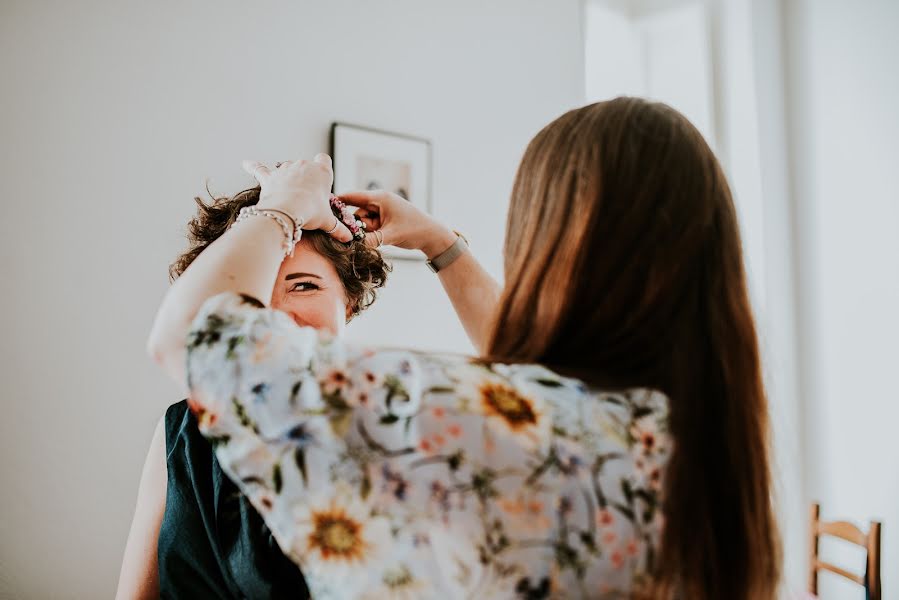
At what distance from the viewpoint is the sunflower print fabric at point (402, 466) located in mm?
609

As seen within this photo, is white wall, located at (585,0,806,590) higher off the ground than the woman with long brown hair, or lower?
higher

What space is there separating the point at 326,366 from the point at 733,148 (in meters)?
3.20

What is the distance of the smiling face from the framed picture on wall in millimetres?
986

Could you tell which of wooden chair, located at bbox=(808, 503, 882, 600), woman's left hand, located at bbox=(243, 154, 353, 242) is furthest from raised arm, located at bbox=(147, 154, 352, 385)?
wooden chair, located at bbox=(808, 503, 882, 600)

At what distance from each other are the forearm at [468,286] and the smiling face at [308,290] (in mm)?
200

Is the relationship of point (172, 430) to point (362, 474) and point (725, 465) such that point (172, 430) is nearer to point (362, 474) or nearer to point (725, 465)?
point (362, 474)

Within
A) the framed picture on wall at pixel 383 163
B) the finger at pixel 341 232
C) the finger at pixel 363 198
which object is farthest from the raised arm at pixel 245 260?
the framed picture on wall at pixel 383 163

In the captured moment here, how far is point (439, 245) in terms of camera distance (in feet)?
4.33

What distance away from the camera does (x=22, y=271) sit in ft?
5.48

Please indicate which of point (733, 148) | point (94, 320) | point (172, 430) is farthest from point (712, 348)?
point (733, 148)

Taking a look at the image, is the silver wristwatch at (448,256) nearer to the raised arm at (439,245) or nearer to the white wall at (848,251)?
the raised arm at (439,245)

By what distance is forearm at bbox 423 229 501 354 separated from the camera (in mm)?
1314

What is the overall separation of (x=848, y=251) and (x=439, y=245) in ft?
7.97

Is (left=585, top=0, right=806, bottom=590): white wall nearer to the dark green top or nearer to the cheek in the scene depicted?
the cheek
